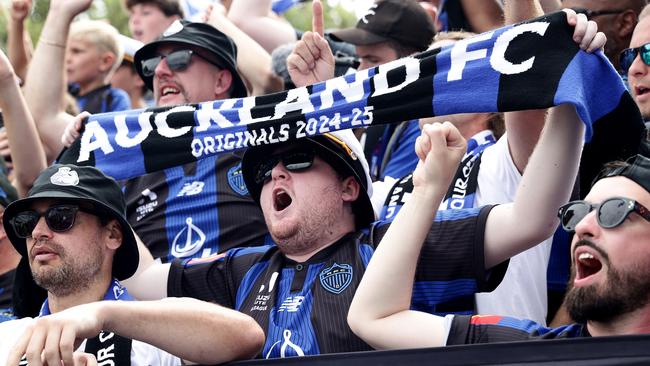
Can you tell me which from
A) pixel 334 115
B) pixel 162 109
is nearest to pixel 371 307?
pixel 334 115

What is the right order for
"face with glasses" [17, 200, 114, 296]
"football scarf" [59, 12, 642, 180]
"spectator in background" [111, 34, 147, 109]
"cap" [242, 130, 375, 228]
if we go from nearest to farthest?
"football scarf" [59, 12, 642, 180], "face with glasses" [17, 200, 114, 296], "cap" [242, 130, 375, 228], "spectator in background" [111, 34, 147, 109]

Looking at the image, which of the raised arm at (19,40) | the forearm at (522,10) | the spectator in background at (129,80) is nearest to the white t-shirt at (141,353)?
the forearm at (522,10)

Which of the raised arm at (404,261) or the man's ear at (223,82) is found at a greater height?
the man's ear at (223,82)

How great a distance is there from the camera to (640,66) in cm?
475

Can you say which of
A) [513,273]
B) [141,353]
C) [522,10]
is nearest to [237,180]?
[141,353]

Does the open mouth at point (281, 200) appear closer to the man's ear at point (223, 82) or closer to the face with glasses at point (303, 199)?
the face with glasses at point (303, 199)

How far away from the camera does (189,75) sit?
19.8 feet

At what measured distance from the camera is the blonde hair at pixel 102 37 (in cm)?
779

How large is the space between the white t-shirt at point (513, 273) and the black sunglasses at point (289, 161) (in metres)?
0.69

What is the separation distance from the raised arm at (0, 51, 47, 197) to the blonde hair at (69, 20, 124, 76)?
172 cm

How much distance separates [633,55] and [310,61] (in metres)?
1.28

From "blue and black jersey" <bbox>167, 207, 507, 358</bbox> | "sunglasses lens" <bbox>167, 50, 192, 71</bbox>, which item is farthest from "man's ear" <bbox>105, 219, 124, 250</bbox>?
"sunglasses lens" <bbox>167, 50, 192, 71</bbox>

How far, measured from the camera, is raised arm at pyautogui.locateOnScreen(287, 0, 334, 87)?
4.99m

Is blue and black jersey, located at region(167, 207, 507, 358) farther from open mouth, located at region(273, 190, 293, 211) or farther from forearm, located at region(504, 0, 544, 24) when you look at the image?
forearm, located at region(504, 0, 544, 24)
